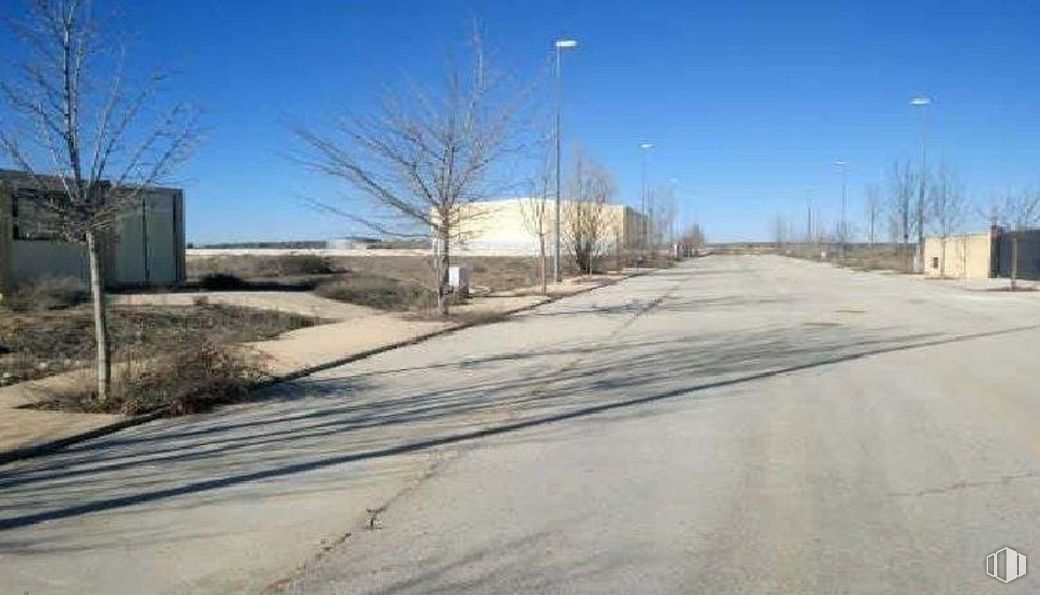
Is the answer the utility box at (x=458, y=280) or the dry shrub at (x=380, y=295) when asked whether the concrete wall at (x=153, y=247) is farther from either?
the utility box at (x=458, y=280)

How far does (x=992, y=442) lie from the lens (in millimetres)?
8328

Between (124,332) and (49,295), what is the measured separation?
6284mm

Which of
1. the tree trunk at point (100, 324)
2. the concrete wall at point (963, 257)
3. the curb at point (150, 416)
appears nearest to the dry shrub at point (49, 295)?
the curb at point (150, 416)

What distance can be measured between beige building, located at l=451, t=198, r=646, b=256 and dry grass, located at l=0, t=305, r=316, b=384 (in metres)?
5.60

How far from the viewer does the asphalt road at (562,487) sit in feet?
17.0

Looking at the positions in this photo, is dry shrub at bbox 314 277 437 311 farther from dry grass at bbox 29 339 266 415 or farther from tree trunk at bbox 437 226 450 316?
dry grass at bbox 29 339 266 415

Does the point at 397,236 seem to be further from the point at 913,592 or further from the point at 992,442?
the point at 913,592

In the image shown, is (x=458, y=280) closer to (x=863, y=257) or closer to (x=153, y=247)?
(x=153, y=247)

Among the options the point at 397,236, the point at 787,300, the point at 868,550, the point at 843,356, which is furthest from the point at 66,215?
the point at 787,300

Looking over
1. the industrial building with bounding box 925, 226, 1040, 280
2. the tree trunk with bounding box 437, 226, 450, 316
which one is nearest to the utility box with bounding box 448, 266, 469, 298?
the tree trunk with bounding box 437, 226, 450, 316

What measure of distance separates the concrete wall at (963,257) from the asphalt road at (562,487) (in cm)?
4178

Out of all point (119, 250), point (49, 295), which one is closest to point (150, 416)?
point (49, 295)

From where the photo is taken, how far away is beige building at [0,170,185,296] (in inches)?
992

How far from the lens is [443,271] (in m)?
24.4
